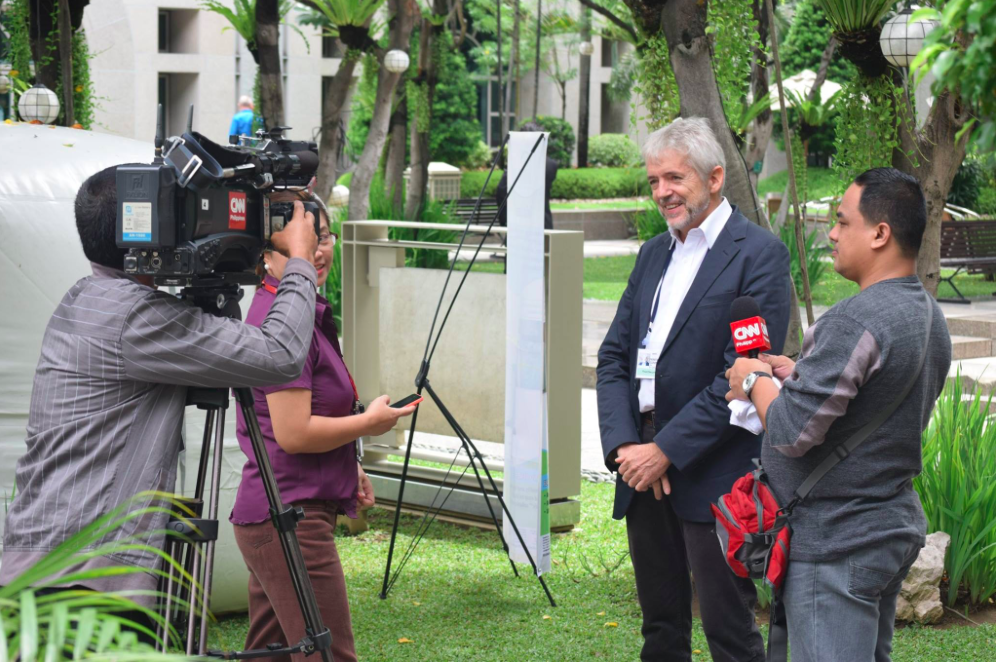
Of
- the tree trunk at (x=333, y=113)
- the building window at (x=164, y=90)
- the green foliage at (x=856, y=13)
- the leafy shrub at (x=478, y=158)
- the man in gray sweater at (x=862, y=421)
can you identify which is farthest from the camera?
the leafy shrub at (x=478, y=158)

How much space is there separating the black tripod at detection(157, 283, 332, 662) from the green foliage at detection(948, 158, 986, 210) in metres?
19.3

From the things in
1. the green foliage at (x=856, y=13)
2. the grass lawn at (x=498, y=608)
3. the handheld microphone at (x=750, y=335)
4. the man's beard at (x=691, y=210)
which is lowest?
the grass lawn at (x=498, y=608)

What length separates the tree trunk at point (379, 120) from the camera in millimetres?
12484

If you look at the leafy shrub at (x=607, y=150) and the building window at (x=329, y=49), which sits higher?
Answer: the building window at (x=329, y=49)

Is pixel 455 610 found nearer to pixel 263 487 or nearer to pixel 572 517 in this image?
pixel 572 517

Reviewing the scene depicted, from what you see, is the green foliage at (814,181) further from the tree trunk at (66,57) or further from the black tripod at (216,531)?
the black tripod at (216,531)

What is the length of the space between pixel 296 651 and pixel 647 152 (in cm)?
176

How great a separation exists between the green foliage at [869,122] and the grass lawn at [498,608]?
225cm

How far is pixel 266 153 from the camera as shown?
270cm

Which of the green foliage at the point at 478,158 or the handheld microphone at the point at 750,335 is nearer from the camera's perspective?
the handheld microphone at the point at 750,335

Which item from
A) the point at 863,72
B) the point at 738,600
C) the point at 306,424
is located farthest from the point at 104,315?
the point at 863,72

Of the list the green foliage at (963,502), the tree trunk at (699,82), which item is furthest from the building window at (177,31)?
the green foliage at (963,502)

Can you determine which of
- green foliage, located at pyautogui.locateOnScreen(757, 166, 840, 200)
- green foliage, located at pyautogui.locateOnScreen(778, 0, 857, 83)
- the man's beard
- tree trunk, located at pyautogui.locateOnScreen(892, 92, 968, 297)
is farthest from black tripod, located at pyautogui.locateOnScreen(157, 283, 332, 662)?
green foliage, located at pyautogui.locateOnScreen(778, 0, 857, 83)

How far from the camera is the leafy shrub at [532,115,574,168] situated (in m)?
33.8
